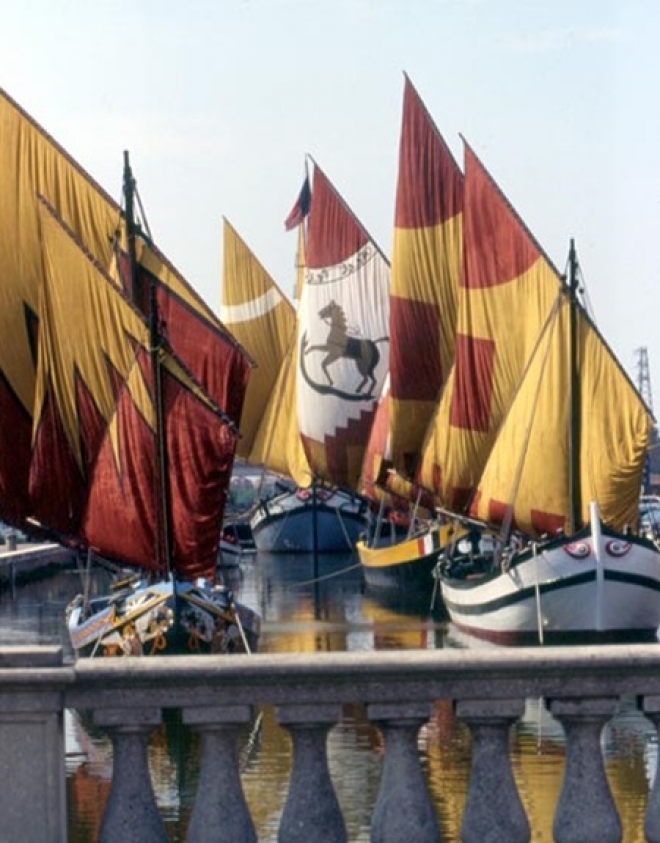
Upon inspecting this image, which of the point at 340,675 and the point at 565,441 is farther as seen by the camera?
the point at 565,441

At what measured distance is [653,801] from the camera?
30.4ft

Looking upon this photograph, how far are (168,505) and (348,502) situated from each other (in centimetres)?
6437

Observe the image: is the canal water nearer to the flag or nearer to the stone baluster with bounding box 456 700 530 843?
the stone baluster with bounding box 456 700 530 843

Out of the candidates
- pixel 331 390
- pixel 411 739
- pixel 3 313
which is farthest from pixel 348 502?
pixel 411 739

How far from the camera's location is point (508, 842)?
9.16 m

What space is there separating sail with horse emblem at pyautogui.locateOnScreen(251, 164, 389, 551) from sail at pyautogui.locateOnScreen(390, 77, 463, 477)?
15058mm

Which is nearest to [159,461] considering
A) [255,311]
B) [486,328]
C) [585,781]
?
[486,328]

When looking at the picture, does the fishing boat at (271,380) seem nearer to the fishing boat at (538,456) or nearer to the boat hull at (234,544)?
the boat hull at (234,544)

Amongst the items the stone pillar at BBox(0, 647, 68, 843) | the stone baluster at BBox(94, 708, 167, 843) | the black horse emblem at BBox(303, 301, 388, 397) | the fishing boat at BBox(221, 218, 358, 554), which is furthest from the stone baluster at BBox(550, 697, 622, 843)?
the fishing boat at BBox(221, 218, 358, 554)

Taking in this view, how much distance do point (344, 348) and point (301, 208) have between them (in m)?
22.4

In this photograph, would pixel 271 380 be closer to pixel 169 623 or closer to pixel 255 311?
pixel 255 311

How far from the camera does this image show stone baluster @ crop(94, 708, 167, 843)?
9.16 meters

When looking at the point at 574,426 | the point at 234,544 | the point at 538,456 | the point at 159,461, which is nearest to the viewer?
the point at 159,461

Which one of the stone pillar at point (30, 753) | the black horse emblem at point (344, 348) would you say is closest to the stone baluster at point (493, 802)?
the stone pillar at point (30, 753)
